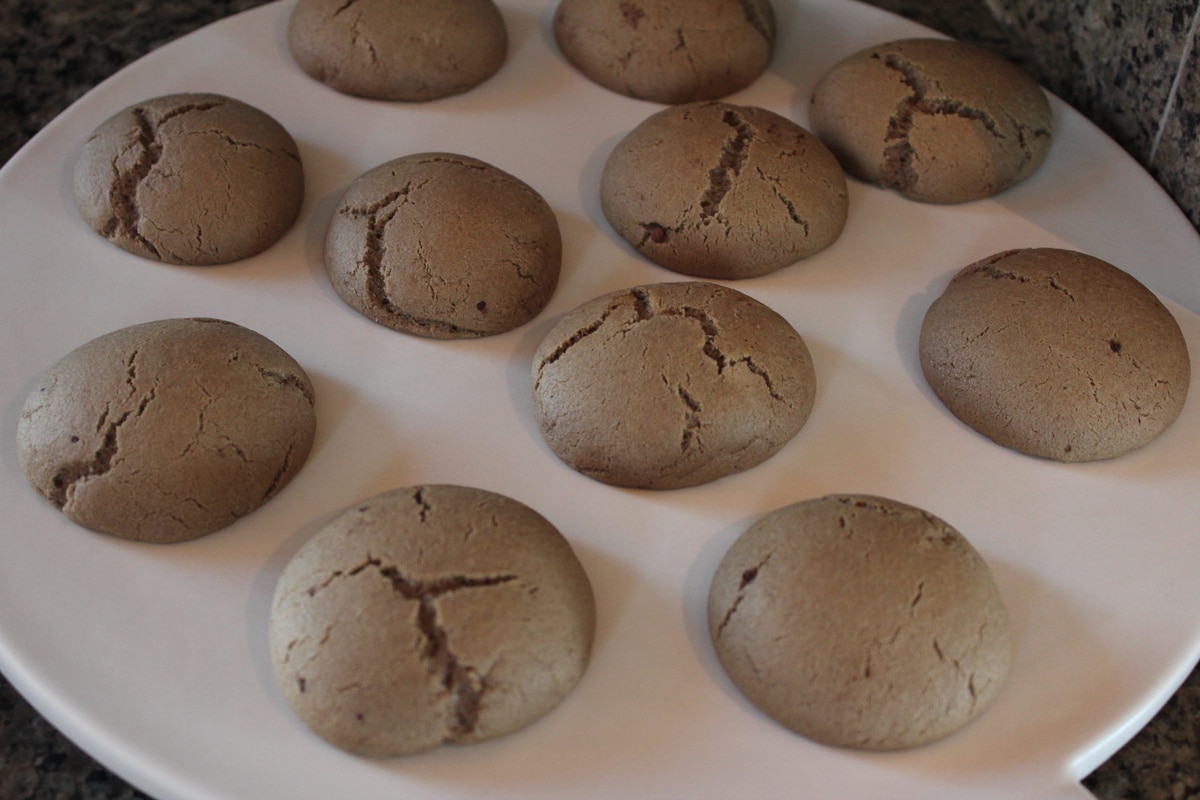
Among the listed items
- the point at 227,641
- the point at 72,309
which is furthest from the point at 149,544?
the point at 72,309

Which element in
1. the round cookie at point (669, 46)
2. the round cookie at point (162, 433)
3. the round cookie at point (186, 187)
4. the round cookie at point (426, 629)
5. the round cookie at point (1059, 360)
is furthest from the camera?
the round cookie at point (669, 46)

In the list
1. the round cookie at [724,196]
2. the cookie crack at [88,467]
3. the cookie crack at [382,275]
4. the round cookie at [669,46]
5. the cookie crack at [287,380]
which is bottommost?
the cookie crack at [88,467]

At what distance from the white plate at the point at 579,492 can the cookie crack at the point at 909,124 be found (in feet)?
0.14

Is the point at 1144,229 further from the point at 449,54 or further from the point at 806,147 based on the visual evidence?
the point at 449,54

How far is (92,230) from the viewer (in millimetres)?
1394

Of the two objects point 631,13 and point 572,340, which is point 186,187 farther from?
point 631,13

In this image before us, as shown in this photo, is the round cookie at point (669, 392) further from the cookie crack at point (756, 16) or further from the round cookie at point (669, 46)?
the cookie crack at point (756, 16)

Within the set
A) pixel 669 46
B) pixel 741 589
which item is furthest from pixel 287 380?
pixel 669 46

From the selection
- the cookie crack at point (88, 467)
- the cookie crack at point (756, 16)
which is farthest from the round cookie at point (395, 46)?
the cookie crack at point (88, 467)

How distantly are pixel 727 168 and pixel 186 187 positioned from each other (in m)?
0.68

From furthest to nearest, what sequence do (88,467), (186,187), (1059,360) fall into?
(186,187)
(1059,360)
(88,467)

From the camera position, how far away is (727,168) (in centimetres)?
137

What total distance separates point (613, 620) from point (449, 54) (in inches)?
35.3

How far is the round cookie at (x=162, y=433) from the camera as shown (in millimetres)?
1087
